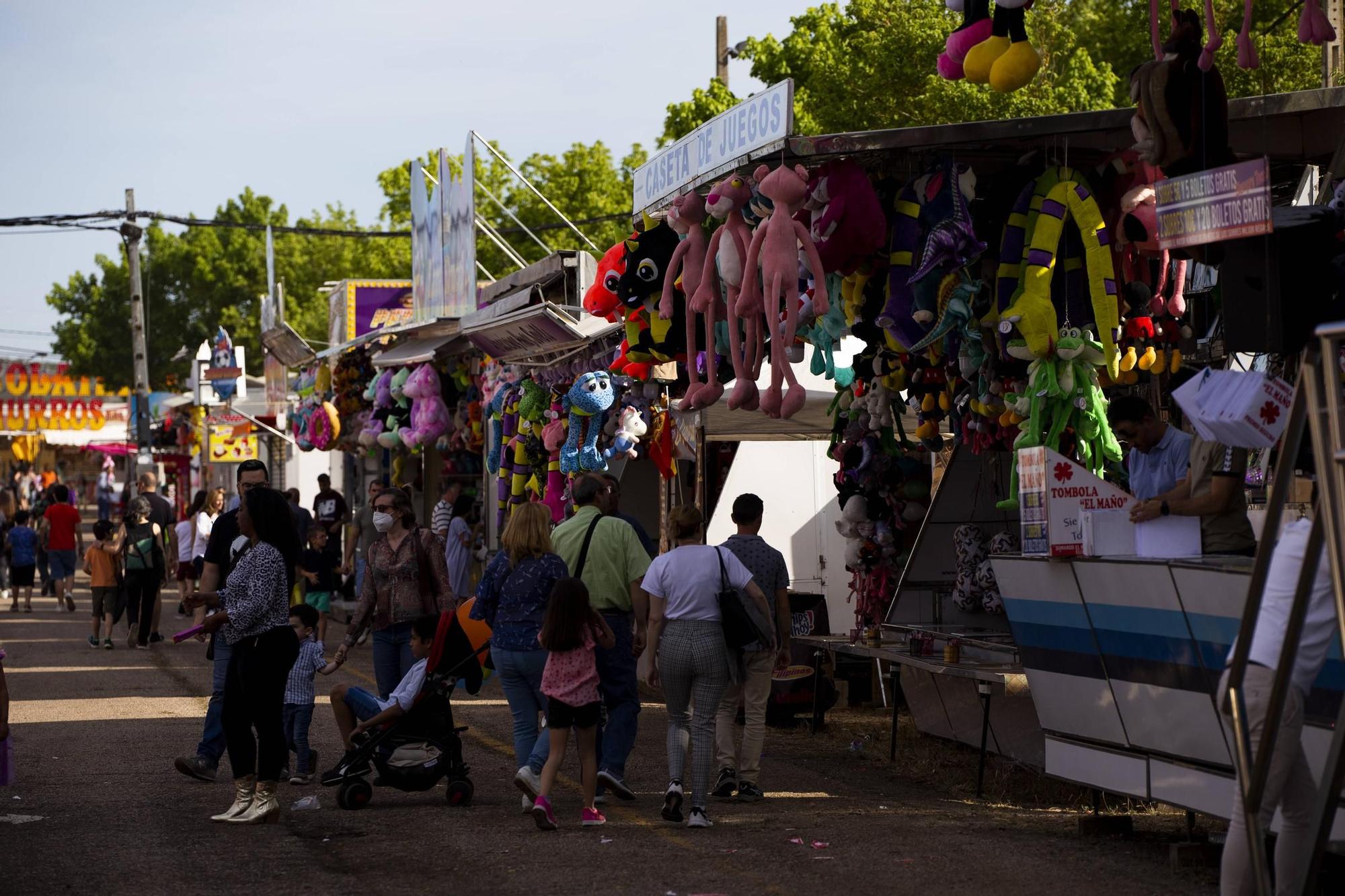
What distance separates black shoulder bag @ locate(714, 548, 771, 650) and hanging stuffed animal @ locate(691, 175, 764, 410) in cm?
206

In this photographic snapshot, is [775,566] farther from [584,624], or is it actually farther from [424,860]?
[424,860]

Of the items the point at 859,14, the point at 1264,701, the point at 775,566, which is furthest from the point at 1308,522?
the point at 859,14

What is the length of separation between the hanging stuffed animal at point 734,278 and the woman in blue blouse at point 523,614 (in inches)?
77.6

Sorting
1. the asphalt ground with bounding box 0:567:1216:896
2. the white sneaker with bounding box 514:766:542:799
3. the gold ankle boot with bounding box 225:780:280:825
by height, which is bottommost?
the asphalt ground with bounding box 0:567:1216:896

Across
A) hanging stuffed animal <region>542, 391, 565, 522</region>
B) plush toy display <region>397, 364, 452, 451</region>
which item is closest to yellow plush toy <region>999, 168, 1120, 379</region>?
hanging stuffed animal <region>542, 391, 565, 522</region>

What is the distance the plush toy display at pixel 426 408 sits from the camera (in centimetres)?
1995

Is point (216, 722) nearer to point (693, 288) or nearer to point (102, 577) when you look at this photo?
point (693, 288)

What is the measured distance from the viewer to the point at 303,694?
10.3 metres

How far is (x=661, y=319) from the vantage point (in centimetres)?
1203

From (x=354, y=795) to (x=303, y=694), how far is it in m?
1.07

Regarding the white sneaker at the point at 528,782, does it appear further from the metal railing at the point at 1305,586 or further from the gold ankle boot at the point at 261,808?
the metal railing at the point at 1305,586

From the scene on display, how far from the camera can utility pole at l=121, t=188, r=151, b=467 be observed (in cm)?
3512

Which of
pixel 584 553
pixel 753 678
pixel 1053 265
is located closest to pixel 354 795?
pixel 584 553

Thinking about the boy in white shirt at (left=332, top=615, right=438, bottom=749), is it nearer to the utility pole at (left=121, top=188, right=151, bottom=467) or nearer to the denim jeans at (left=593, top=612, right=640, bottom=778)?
the denim jeans at (left=593, top=612, right=640, bottom=778)
